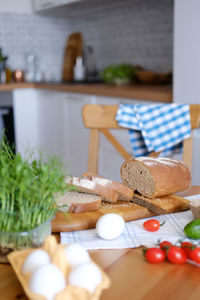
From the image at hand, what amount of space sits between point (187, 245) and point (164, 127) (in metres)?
1.16

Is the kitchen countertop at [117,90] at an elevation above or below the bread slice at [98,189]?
above

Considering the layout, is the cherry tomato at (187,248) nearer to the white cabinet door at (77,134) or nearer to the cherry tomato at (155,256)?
the cherry tomato at (155,256)

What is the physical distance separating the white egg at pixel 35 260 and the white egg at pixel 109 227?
251 mm

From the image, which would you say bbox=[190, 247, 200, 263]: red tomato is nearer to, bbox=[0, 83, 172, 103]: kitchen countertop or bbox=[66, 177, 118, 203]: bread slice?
bbox=[66, 177, 118, 203]: bread slice

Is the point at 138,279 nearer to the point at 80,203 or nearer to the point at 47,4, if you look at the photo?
the point at 80,203

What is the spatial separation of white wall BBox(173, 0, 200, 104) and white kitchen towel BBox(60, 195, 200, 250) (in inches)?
54.0

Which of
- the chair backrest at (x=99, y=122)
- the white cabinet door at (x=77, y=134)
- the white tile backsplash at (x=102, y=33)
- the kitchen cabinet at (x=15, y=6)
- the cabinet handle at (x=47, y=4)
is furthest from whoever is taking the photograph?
the kitchen cabinet at (x=15, y=6)

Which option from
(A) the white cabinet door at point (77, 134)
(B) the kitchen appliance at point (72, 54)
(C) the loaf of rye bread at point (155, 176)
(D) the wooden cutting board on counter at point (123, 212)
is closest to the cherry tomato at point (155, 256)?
(D) the wooden cutting board on counter at point (123, 212)

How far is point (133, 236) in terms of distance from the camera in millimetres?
862

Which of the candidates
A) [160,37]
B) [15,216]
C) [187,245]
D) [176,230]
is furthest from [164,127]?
[160,37]

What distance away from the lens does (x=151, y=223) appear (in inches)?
34.9

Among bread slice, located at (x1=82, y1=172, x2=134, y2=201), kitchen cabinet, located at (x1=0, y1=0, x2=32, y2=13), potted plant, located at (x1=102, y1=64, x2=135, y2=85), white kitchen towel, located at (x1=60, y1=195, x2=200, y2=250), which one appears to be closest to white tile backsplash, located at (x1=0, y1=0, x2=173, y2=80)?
kitchen cabinet, located at (x1=0, y1=0, x2=32, y2=13)

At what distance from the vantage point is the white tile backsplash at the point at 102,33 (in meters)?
3.27

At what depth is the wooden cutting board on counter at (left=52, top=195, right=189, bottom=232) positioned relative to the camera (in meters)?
0.90
